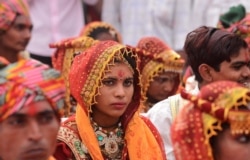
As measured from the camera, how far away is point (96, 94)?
6.34 m

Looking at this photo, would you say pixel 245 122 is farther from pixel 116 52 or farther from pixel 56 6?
pixel 56 6

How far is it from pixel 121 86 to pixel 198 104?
5.63ft

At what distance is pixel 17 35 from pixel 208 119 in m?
4.09

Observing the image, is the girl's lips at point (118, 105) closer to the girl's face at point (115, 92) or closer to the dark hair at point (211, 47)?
the girl's face at point (115, 92)

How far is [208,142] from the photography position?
4.57 m

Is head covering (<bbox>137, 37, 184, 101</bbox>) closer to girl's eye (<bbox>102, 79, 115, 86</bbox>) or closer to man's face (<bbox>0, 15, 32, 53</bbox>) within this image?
man's face (<bbox>0, 15, 32, 53</bbox>)

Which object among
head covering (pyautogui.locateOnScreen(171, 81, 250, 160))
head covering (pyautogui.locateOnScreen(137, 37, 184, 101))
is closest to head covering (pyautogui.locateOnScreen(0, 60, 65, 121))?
head covering (pyautogui.locateOnScreen(171, 81, 250, 160))

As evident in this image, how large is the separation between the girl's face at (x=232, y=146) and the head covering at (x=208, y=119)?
0.03m

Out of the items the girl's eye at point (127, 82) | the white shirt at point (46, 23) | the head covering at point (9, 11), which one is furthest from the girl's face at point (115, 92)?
the white shirt at point (46, 23)

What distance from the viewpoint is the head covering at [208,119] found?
4.53 metres

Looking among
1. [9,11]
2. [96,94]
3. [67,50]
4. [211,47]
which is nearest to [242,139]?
[96,94]

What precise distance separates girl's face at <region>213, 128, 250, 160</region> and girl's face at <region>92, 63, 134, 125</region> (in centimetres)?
174

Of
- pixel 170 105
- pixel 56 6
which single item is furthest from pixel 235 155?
pixel 56 6

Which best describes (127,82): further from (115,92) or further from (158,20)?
(158,20)
